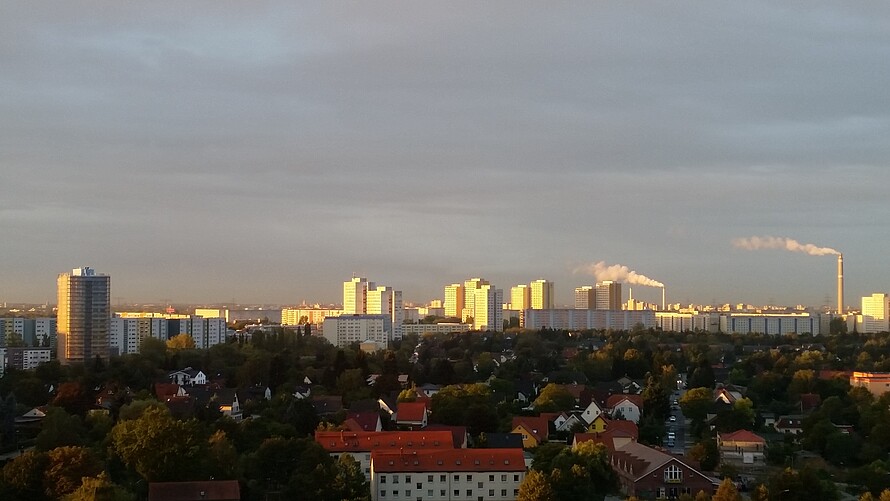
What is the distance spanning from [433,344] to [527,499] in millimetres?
45410

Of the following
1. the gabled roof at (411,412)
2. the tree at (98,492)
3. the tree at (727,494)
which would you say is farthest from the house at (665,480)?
the tree at (98,492)

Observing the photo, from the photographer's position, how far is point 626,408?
28172mm

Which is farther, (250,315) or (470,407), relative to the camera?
(250,315)

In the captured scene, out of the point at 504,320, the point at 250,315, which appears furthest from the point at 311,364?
the point at 250,315

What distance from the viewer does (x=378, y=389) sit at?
98.2ft

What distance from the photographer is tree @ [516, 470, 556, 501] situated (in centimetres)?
1480

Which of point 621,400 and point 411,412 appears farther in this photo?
point 621,400

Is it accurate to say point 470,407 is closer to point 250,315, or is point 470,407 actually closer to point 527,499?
point 527,499

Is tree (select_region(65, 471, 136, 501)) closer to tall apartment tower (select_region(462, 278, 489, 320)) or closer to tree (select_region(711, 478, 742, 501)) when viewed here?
tree (select_region(711, 478, 742, 501))

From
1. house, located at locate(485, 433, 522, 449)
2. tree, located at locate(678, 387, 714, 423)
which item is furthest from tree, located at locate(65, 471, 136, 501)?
tree, located at locate(678, 387, 714, 423)

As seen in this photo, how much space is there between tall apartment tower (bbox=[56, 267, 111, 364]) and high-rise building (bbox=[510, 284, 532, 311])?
197 ft

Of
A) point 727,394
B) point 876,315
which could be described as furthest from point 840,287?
point 727,394

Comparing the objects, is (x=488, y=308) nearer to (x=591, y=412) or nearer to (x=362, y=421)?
(x=591, y=412)

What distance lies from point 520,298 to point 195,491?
9139cm
